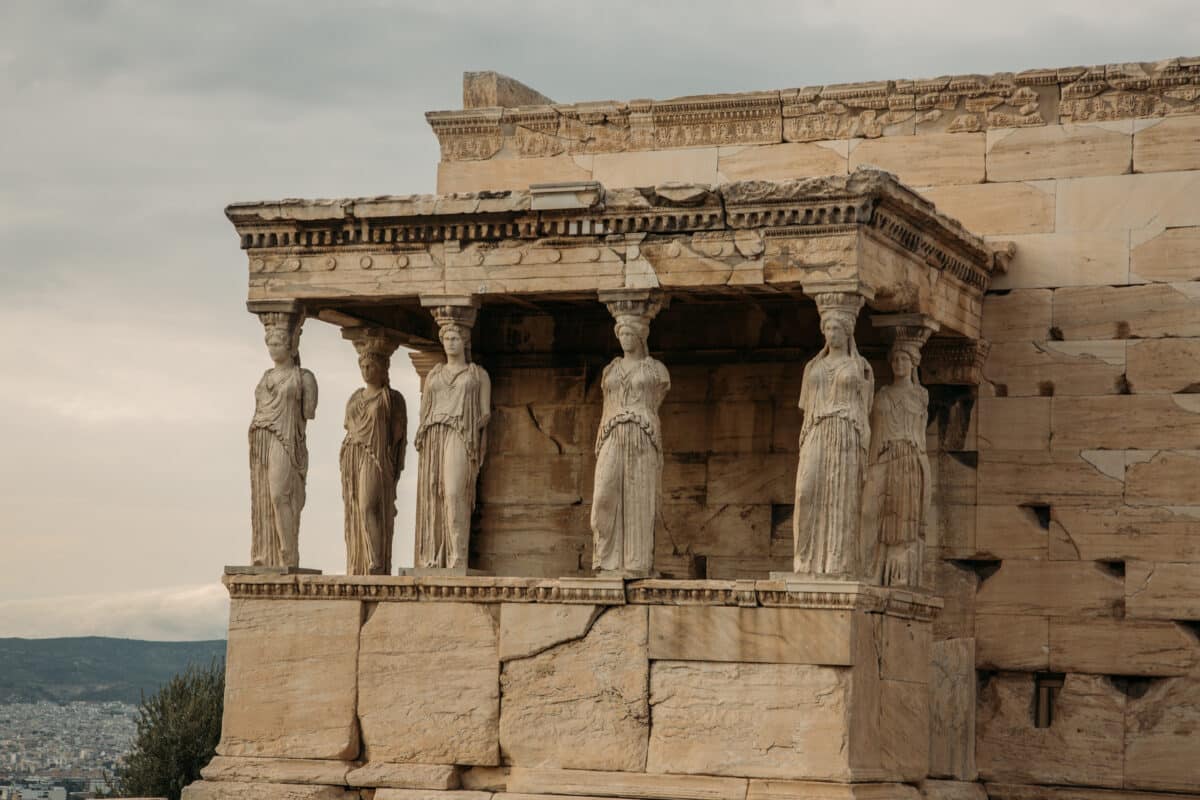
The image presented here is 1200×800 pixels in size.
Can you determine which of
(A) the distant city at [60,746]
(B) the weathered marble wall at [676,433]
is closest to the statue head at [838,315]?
(B) the weathered marble wall at [676,433]

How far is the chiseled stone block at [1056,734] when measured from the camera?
1717 centimetres

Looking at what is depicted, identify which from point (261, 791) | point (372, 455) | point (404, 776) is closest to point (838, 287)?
point (372, 455)

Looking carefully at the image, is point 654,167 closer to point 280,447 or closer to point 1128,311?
point 1128,311

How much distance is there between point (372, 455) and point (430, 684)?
2027mm

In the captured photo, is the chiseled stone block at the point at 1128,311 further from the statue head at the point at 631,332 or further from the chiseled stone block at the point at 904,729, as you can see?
the statue head at the point at 631,332

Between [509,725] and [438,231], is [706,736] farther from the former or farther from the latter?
[438,231]

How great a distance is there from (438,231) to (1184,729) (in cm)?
585

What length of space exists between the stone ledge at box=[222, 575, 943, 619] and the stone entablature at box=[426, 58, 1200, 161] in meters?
3.61

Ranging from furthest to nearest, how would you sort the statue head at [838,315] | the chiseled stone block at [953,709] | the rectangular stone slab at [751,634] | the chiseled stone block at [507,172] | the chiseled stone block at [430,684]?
the chiseled stone block at [507,172] < the chiseled stone block at [953,709] < the chiseled stone block at [430,684] < the statue head at [838,315] < the rectangular stone slab at [751,634]

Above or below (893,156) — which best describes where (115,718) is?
below

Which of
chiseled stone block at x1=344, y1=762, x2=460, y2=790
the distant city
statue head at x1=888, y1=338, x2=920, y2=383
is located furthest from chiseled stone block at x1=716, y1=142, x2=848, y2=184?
the distant city

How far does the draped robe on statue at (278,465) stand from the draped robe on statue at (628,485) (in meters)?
2.13

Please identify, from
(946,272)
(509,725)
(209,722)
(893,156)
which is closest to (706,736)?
(509,725)

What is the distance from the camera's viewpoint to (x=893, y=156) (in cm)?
1830
